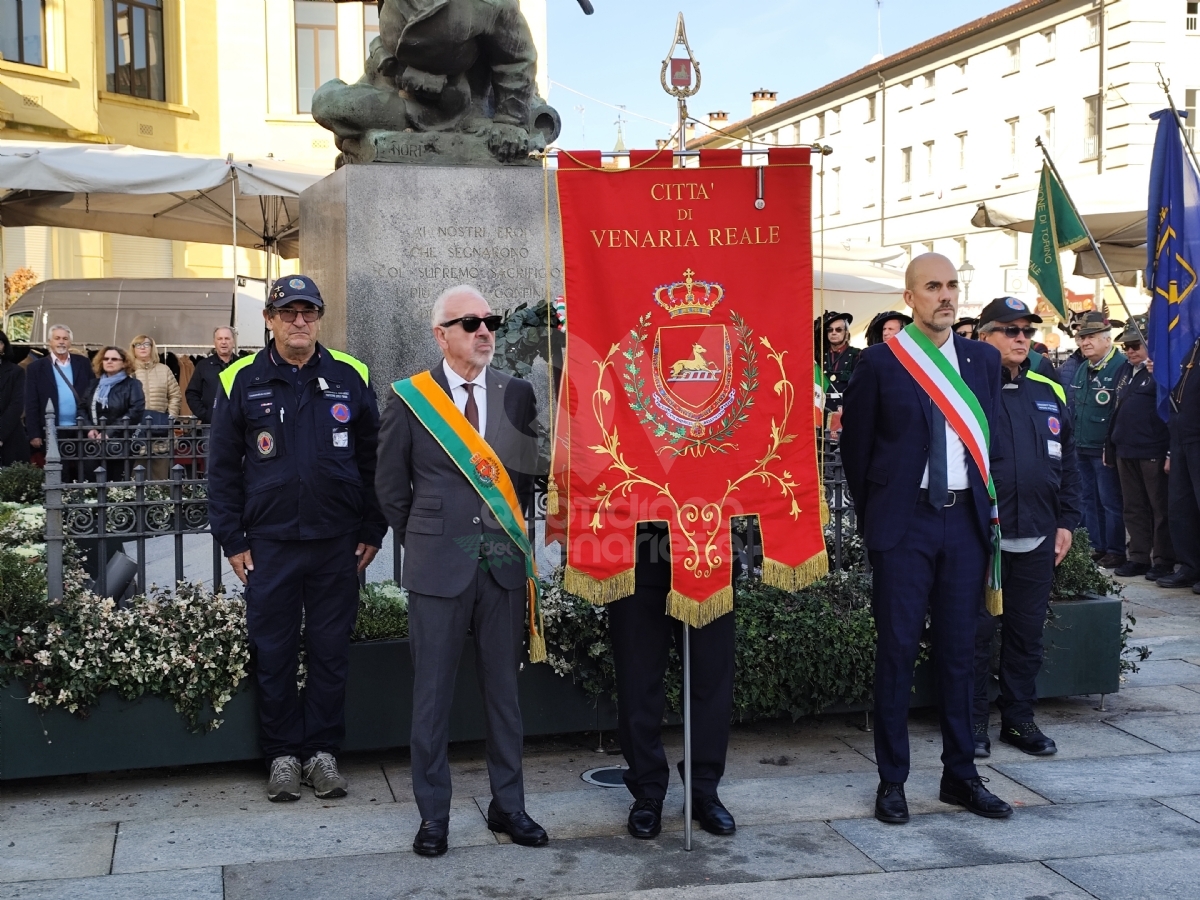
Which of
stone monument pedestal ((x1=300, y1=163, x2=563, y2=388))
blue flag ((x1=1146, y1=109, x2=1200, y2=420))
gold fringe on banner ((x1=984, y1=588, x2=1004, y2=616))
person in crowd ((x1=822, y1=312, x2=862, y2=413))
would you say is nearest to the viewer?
gold fringe on banner ((x1=984, y1=588, x2=1004, y2=616))

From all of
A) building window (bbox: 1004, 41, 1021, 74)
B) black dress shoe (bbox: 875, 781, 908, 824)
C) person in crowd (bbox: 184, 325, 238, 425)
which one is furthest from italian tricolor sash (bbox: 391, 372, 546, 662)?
building window (bbox: 1004, 41, 1021, 74)

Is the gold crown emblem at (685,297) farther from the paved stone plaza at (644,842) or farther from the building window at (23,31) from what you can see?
the building window at (23,31)

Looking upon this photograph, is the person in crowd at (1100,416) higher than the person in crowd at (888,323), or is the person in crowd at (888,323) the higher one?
the person in crowd at (888,323)

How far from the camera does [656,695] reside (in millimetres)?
4938

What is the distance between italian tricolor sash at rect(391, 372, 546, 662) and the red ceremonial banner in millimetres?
201

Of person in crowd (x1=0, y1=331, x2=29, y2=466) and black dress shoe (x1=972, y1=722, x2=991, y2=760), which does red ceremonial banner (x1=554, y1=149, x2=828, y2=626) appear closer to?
black dress shoe (x1=972, y1=722, x2=991, y2=760)

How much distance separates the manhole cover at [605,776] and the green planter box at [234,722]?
0.25 m

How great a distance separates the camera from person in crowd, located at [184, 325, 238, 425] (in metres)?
11.3

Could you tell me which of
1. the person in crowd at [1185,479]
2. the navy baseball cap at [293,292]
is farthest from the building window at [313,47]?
the navy baseball cap at [293,292]

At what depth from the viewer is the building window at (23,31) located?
91.7ft

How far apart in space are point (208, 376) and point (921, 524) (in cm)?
809

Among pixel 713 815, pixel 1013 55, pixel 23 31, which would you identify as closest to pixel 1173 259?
pixel 713 815

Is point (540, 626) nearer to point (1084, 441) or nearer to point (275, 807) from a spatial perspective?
point (275, 807)

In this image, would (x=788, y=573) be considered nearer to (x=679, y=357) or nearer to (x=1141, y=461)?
(x=679, y=357)
